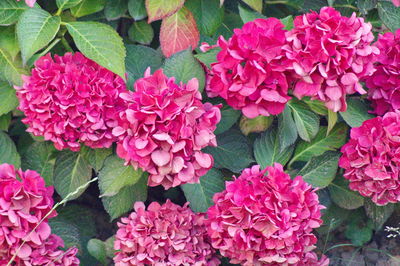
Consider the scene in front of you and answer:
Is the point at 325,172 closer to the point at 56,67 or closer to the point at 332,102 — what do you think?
the point at 332,102

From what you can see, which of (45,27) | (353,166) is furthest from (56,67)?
(353,166)

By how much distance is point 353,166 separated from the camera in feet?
5.93

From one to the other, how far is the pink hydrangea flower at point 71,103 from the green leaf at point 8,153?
0.25 metres

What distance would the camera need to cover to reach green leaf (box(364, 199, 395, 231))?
83.1 inches

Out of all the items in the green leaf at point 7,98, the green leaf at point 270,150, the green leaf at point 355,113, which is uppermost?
the green leaf at point 355,113

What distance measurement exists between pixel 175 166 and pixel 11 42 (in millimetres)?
624

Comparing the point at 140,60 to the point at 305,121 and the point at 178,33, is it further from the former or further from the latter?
the point at 305,121

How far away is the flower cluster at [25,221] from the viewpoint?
163 centimetres

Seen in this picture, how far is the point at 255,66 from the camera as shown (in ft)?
5.33

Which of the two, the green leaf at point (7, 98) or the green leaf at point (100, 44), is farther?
the green leaf at point (7, 98)

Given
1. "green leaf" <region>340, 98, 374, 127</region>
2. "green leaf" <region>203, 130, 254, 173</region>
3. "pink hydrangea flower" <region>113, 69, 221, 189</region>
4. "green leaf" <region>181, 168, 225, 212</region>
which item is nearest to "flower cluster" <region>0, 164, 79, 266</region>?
"pink hydrangea flower" <region>113, 69, 221, 189</region>

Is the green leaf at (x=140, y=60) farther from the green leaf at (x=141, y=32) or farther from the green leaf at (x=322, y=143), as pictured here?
the green leaf at (x=322, y=143)

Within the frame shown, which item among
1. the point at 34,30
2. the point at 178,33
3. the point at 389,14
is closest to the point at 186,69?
the point at 178,33

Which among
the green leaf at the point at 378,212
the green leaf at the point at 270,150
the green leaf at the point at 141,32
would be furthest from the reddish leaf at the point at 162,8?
the green leaf at the point at 378,212
